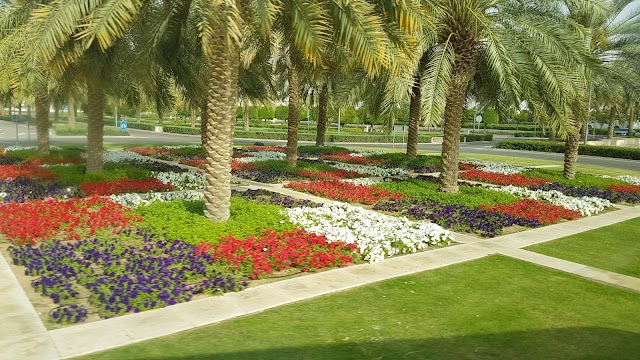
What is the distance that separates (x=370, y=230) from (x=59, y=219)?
6.26m

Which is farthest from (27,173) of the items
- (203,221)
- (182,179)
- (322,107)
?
(322,107)

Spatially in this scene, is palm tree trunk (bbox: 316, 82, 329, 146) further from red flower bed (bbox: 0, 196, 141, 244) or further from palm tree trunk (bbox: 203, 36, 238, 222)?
red flower bed (bbox: 0, 196, 141, 244)

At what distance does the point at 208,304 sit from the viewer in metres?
6.18

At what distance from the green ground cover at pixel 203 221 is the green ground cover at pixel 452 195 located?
16.3ft

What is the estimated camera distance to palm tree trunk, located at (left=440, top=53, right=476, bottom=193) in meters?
14.0

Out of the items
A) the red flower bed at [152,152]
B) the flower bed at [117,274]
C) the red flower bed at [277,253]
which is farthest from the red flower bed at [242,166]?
the flower bed at [117,274]

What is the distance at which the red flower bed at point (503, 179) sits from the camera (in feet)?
59.4

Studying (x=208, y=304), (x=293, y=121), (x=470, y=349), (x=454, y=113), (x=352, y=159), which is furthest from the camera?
(x=352, y=159)

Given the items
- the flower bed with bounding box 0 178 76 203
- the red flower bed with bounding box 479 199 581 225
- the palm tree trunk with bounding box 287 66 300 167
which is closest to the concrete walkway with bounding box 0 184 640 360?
the red flower bed with bounding box 479 199 581 225

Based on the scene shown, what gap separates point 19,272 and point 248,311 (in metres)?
3.75

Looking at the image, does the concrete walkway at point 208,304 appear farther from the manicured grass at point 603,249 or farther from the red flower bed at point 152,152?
the red flower bed at point 152,152

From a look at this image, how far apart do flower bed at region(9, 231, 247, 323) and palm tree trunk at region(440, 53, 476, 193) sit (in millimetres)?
8949

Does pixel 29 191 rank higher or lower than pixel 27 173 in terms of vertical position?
lower

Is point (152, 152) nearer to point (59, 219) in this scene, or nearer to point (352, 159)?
point (352, 159)
